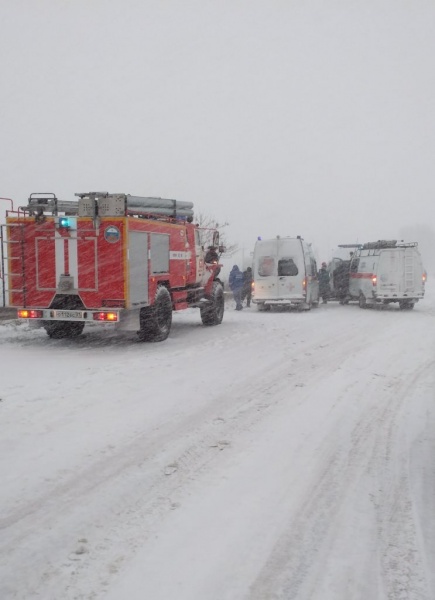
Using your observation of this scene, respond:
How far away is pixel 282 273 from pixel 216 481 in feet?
53.2

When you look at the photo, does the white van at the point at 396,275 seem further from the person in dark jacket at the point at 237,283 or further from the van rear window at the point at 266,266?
the person in dark jacket at the point at 237,283

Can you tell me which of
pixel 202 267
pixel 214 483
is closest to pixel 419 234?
pixel 202 267

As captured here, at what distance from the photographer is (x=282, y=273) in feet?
66.6

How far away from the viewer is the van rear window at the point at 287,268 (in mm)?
20203

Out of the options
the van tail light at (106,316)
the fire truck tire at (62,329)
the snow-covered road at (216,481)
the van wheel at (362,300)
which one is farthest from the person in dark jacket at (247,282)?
the snow-covered road at (216,481)

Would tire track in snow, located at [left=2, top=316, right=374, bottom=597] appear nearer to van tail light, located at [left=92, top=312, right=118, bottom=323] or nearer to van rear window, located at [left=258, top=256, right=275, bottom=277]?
van tail light, located at [left=92, top=312, right=118, bottom=323]

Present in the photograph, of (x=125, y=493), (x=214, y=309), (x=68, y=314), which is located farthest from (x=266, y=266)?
(x=125, y=493)

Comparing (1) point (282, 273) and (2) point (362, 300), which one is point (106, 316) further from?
(2) point (362, 300)

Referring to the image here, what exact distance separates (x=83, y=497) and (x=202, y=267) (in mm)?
10976

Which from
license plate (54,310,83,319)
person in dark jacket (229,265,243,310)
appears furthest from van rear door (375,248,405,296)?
license plate (54,310,83,319)

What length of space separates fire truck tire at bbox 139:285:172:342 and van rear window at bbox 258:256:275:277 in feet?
29.0

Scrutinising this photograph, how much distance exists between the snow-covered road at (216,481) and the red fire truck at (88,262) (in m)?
1.80

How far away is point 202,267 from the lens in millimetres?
14852

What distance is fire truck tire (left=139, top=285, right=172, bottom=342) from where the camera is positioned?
11.5 meters
